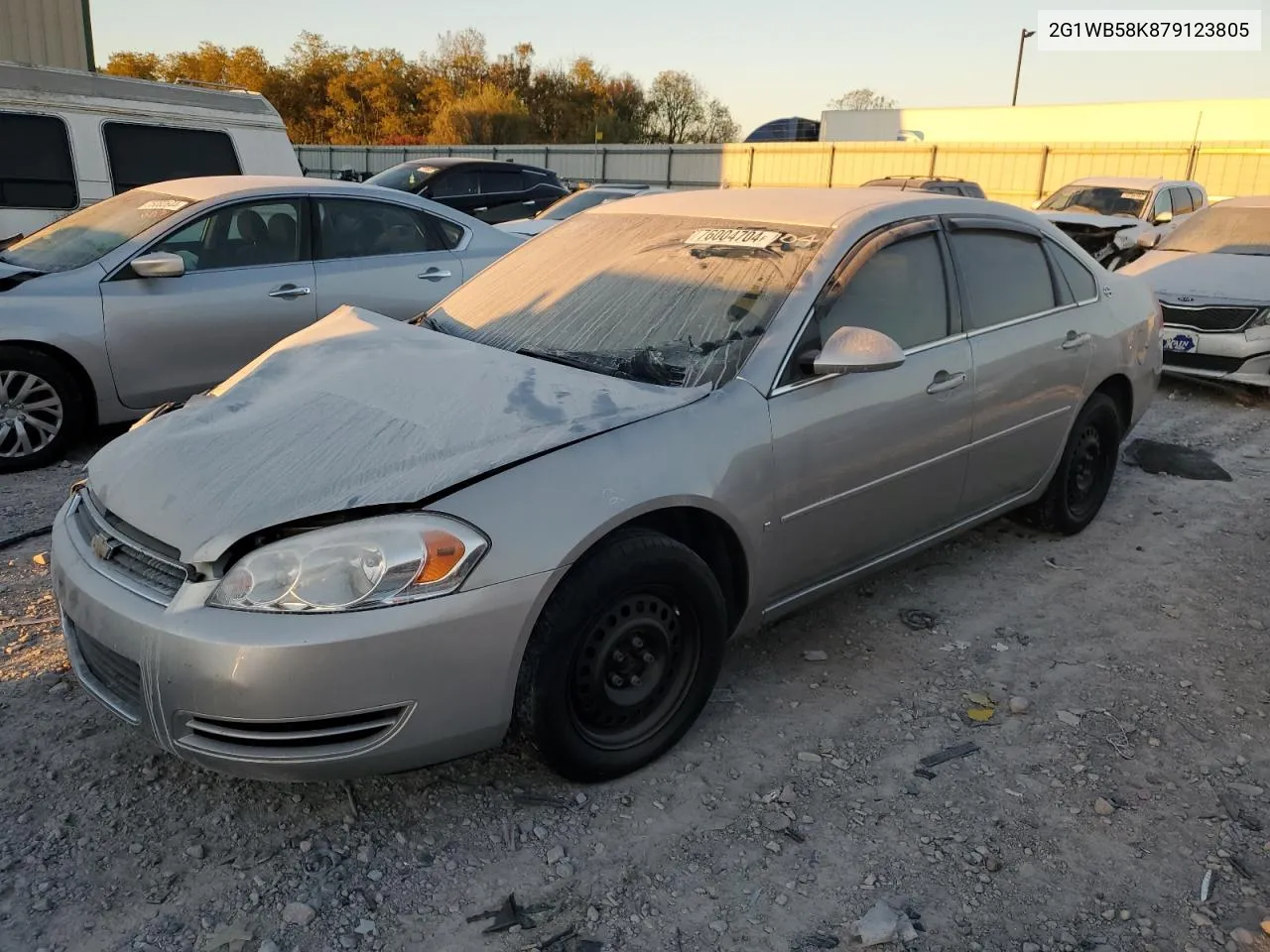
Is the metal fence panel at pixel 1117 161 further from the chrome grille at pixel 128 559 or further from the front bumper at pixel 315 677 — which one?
the chrome grille at pixel 128 559

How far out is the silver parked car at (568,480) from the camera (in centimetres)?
229

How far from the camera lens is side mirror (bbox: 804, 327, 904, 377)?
2982 millimetres

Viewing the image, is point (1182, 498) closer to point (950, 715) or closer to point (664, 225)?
point (950, 715)

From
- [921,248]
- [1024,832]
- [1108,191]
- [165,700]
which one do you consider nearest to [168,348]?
[165,700]

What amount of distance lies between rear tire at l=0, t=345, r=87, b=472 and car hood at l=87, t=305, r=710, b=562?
2.71 metres

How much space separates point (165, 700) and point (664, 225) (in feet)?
7.86

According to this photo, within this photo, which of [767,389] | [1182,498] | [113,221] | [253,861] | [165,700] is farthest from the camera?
[113,221]

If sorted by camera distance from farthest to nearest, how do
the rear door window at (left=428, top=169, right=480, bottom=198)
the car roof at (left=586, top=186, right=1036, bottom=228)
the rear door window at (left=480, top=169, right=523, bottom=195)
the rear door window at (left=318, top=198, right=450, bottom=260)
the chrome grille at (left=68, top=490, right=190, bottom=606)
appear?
the rear door window at (left=480, top=169, right=523, bottom=195)
the rear door window at (left=428, top=169, right=480, bottom=198)
the rear door window at (left=318, top=198, right=450, bottom=260)
the car roof at (left=586, top=186, right=1036, bottom=228)
the chrome grille at (left=68, top=490, right=190, bottom=606)

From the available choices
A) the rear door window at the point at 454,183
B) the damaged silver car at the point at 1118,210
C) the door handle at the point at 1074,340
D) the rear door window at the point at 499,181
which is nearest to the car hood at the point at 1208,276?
the damaged silver car at the point at 1118,210

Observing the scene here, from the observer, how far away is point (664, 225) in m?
3.71

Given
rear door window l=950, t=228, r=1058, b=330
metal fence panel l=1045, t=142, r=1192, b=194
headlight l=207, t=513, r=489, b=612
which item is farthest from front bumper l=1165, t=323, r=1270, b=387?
metal fence panel l=1045, t=142, r=1192, b=194

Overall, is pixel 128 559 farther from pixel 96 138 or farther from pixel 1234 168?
pixel 1234 168

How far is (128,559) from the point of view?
98.3 inches

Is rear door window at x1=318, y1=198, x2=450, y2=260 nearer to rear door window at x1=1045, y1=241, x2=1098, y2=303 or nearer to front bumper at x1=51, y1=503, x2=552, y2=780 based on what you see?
rear door window at x1=1045, y1=241, x2=1098, y2=303
